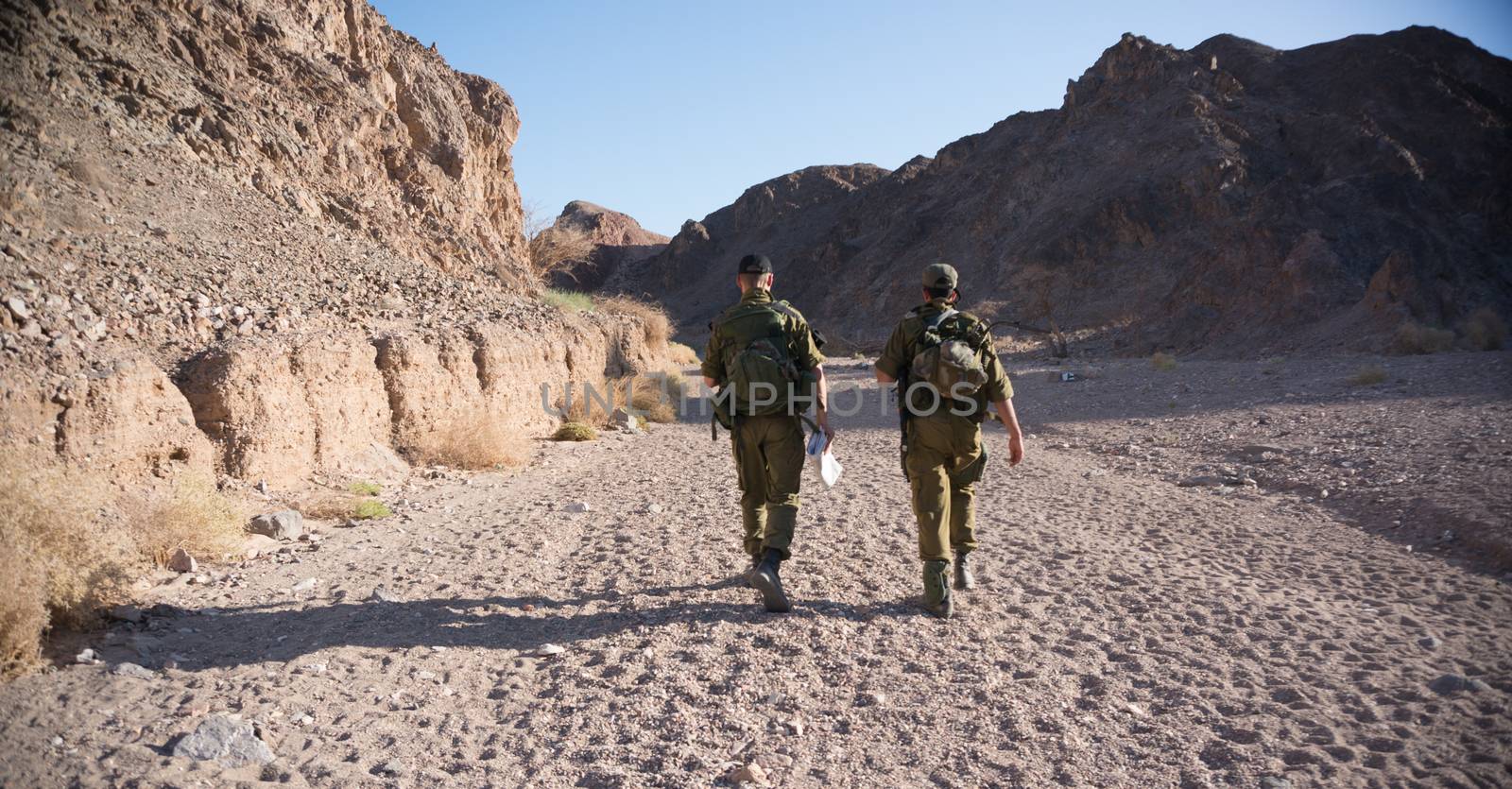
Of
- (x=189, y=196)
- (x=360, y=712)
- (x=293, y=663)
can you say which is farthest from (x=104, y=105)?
(x=360, y=712)

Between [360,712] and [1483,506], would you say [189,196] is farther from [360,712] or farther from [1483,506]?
[1483,506]

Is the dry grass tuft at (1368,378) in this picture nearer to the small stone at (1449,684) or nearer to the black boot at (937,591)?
the small stone at (1449,684)

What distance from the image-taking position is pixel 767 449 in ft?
15.8

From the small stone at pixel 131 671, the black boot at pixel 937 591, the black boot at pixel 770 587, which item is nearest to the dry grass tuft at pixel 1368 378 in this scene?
the black boot at pixel 937 591

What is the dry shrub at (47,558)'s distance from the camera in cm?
342

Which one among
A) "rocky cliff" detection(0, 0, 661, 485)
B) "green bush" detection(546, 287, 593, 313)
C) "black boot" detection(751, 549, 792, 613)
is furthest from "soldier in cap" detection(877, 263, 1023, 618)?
"green bush" detection(546, 287, 593, 313)

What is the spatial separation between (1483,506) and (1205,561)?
2.28 metres

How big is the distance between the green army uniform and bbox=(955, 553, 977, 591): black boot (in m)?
0.99

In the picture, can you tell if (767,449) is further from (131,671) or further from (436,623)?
(131,671)

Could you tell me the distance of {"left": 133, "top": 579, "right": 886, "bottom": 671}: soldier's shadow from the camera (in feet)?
13.2

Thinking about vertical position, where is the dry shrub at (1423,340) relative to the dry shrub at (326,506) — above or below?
above

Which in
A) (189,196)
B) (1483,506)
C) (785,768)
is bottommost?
(785,768)

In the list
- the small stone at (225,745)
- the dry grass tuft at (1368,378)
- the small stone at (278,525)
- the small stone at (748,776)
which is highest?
the dry grass tuft at (1368,378)

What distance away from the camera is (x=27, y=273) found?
6035 mm
